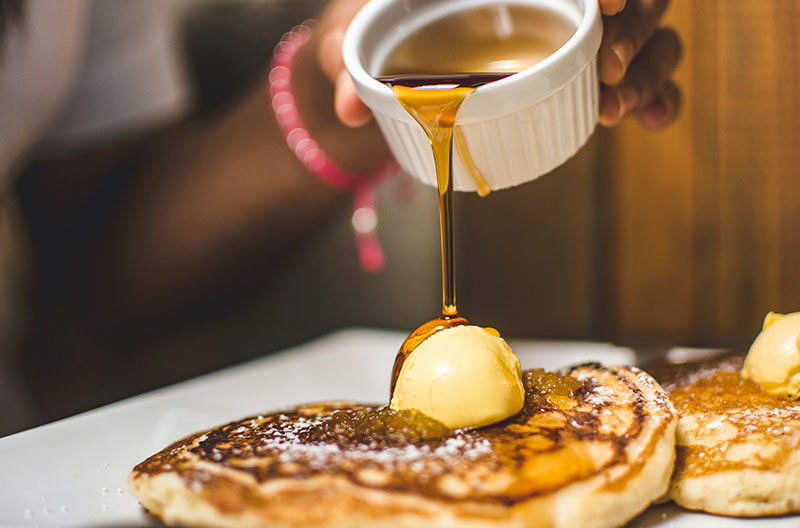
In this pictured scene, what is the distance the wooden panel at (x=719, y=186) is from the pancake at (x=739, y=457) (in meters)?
1.42

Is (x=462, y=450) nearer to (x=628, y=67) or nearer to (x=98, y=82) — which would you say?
(x=628, y=67)

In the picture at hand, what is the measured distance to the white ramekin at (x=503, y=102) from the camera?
948 mm

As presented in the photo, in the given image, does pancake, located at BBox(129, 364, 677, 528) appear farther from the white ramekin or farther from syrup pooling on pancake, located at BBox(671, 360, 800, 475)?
the white ramekin

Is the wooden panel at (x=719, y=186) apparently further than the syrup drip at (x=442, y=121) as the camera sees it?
Yes

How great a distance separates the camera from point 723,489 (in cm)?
90

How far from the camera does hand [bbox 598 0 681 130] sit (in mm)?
1077

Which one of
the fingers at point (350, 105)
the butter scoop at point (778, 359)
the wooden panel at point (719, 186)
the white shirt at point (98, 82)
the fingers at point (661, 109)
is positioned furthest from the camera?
the wooden panel at point (719, 186)

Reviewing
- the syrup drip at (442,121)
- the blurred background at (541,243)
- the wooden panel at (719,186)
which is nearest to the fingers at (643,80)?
the syrup drip at (442,121)

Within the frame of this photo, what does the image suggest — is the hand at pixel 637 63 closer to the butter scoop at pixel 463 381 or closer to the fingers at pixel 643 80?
the fingers at pixel 643 80

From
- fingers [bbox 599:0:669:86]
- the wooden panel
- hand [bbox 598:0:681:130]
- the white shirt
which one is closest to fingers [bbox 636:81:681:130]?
hand [bbox 598:0:681:130]

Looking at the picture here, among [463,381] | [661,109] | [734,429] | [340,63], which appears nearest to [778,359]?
[734,429]

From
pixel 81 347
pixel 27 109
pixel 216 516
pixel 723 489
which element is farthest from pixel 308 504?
pixel 81 347

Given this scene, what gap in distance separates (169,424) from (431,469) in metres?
0.71

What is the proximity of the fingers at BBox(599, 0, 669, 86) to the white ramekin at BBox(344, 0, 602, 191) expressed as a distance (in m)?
0.03
